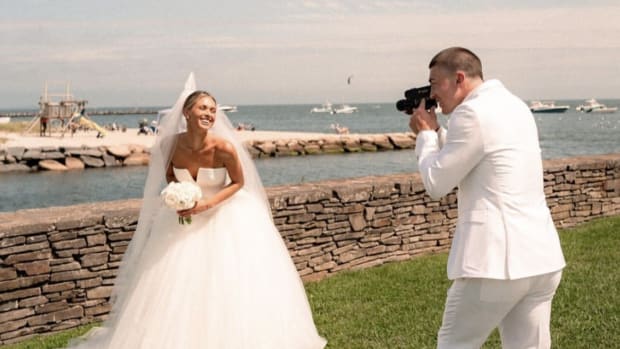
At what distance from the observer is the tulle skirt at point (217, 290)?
5168 mm

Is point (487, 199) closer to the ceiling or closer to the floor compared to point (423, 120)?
closer to the floor

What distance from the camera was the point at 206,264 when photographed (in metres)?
5.34

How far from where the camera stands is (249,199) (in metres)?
5.76

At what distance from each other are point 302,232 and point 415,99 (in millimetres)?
4561

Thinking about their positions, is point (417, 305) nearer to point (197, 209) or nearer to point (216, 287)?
point (216, 287)

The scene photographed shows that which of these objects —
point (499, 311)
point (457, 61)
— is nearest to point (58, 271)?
point (499, 311)

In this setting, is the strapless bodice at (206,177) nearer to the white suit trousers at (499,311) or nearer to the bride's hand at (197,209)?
the bride's hand at (197,209)

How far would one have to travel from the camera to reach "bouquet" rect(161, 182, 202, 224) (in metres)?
5.23

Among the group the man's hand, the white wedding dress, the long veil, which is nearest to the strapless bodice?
the white wedding dress

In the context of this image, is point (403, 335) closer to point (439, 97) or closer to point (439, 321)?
point (439, 321)

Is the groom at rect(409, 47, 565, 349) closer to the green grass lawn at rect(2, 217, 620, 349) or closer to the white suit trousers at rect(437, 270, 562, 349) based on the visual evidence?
the white suit trousers at rect(437, 270, 562, 349)

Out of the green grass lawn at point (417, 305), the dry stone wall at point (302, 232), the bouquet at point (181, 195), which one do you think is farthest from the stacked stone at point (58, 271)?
the bouquet at point (181, 195)

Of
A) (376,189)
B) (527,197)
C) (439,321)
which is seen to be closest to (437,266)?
(376,189)

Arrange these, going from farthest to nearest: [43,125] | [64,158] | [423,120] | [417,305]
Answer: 1. [43,125]
2. [64,158]
3. [417,305]
4. [423,120]
